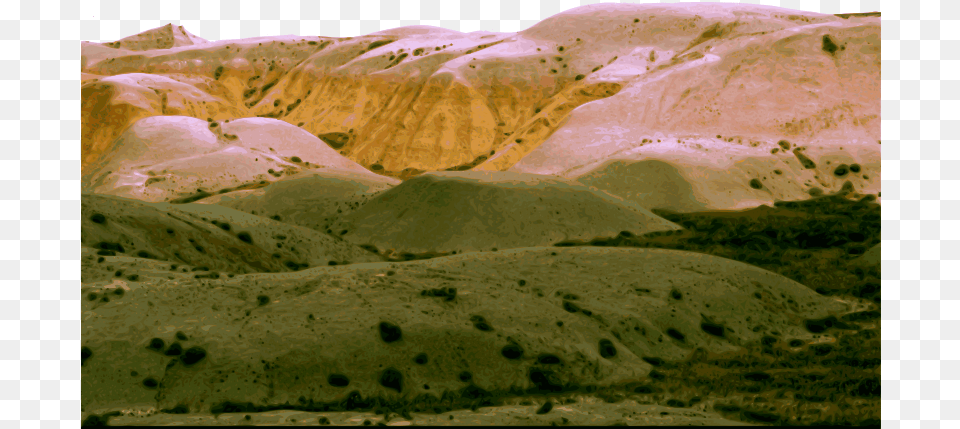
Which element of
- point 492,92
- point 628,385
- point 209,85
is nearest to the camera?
point 628,385

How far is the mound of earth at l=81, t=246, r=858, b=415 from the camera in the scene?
1389 cm

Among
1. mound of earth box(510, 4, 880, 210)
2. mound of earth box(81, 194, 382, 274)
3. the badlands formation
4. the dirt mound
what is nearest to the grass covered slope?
the badlands formation

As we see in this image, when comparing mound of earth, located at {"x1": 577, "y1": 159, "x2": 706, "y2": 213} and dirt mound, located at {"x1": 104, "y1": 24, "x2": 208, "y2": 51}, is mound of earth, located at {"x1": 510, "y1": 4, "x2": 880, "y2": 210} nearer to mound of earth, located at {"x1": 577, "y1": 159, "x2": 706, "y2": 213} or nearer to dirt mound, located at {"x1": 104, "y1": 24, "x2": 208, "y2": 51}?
mound of earth, located at {"x1": 577, "y1": 159, "x2": 706, "y2": 213}

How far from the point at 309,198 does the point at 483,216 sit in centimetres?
939

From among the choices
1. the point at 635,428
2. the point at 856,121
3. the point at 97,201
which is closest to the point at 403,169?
the point at 856,121

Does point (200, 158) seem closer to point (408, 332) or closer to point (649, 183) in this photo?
point (649, 183)

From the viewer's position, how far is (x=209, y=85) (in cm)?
7150

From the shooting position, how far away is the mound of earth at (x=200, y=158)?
42375mm

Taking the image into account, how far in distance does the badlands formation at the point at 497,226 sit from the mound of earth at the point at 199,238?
0.32ft

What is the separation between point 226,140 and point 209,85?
2438 centimetres

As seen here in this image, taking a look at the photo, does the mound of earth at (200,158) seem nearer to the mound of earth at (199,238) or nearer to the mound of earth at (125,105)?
the mound of earth at (125,105)

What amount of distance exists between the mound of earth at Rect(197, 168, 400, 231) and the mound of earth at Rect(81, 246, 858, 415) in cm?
1486

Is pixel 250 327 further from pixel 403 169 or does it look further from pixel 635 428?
pixel 403 169

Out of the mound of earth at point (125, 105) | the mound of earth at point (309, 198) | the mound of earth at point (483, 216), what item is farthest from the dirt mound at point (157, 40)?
the mound of earth at point (483, 216)
